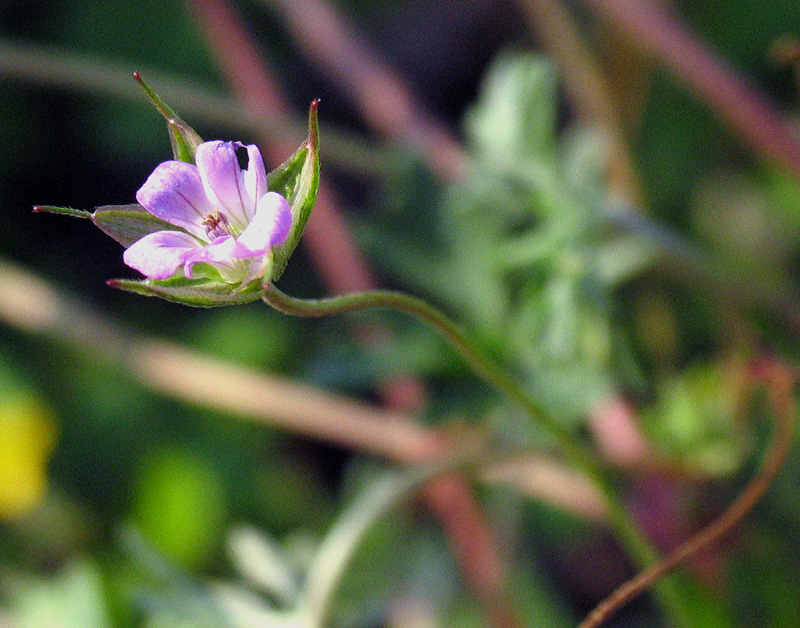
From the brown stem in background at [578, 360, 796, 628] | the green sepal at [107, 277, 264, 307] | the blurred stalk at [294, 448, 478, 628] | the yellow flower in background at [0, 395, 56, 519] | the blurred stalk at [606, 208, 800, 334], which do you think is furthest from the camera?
the yellow flower in background at [0, 395, 56, 519]

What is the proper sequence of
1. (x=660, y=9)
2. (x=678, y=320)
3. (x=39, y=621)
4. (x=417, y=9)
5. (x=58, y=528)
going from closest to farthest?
(x=39, y=621), (x=660, y=9), (x=678, y=320), (x=58, y=528), (x=417, y=9)

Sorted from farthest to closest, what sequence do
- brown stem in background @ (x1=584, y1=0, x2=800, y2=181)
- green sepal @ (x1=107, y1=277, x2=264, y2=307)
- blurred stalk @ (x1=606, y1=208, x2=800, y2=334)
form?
brown stem in background @ (x1=584, y1=0, x2=800, y2=181) < blurred stalk @ (x1=606, y1=208, x2=800, y2=334) < green sepal @ (x1=107, y1=277, x2=264, y2=307)

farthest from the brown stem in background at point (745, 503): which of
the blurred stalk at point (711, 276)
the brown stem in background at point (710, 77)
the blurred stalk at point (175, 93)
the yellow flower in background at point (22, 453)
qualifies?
the yellow flower in background at point (22, 453)

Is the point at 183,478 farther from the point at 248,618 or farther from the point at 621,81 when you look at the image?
the point at 621,81

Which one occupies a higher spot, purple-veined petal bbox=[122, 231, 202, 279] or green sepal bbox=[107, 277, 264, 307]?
purple-veined petal bbox=[122, 231, 202, 279]

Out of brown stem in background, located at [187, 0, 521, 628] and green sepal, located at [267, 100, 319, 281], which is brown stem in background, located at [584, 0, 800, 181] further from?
green sepal, located at [267, 100, 319, 281]

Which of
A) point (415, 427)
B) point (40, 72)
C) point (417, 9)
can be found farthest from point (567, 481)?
point (417, 9)

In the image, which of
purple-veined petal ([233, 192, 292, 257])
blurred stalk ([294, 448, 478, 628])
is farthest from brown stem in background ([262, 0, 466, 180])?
purple-veined petal ([233, 192, 292, 257])
